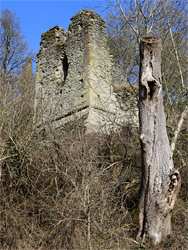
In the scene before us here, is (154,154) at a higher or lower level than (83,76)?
lower

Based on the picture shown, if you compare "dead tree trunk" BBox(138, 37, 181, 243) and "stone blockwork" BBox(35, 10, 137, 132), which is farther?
"stone blockwork" BBox(35, 10, 137, 132)

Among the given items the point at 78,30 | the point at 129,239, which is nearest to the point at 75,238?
the point at 129,239

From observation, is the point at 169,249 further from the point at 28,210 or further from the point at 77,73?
the point at 77,73

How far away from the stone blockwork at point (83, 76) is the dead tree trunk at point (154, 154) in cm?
455

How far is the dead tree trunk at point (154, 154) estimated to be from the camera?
5492mm

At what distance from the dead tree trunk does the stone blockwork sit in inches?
179

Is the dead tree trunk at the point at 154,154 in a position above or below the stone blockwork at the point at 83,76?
below

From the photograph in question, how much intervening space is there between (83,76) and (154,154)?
246 inches

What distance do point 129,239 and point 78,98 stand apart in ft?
20.7

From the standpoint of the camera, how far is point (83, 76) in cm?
1123

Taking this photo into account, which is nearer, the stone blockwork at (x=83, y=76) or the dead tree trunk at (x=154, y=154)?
the dead tree trunk at (x=154, y=154)

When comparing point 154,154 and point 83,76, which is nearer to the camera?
point 154,154

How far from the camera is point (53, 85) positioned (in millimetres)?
12453

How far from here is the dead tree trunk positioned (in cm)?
549
